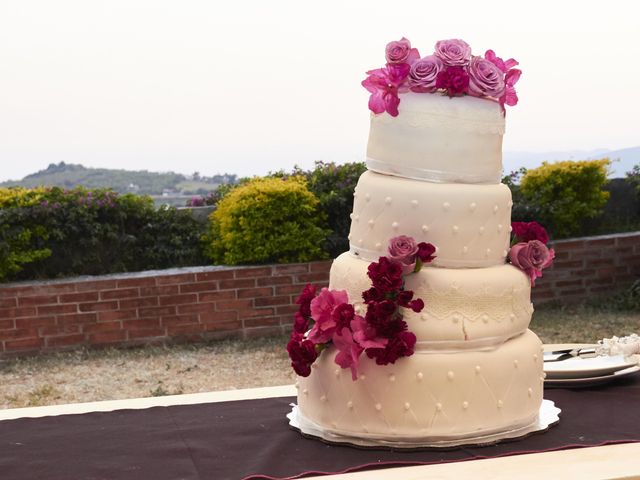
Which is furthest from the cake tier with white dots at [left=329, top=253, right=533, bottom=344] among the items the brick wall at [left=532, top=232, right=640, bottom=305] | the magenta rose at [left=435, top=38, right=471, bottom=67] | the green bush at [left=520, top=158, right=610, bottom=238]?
the green bush at [left=520, top=158, right=610, bottom=238]

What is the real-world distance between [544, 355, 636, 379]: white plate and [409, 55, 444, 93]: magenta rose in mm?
1546

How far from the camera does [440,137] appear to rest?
10.0 ft

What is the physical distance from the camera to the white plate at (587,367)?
381cm

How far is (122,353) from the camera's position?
7281 millimetres

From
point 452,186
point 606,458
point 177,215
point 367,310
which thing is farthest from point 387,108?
point 177,215

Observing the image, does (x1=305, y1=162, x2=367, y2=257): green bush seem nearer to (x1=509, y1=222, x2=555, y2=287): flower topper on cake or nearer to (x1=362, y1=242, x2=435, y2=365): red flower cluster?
(x1=509, y1=222, x2=555, y2=287): flower topper on cake

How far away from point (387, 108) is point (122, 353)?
483 cm

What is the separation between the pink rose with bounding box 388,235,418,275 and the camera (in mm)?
2945

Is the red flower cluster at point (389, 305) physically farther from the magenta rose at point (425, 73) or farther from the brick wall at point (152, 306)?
the brick wall at point (152, 306)

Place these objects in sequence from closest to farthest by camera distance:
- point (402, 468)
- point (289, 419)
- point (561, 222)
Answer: point (402, 468)
point (289, 419)
point (561, 222)

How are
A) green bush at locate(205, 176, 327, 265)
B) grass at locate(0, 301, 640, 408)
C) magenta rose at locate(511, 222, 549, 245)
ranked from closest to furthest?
magenta rose at locate(511, 222, 549, 245)
grass at locate(0, 301, 640, 408)
green bush at locate(205, 176, 327, 265)

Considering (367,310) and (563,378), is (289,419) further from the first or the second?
(563,378)

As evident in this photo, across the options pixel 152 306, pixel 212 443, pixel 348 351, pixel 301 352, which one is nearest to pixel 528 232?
pixel 348 351

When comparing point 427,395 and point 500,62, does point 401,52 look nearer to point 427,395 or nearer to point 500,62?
point 500,62
